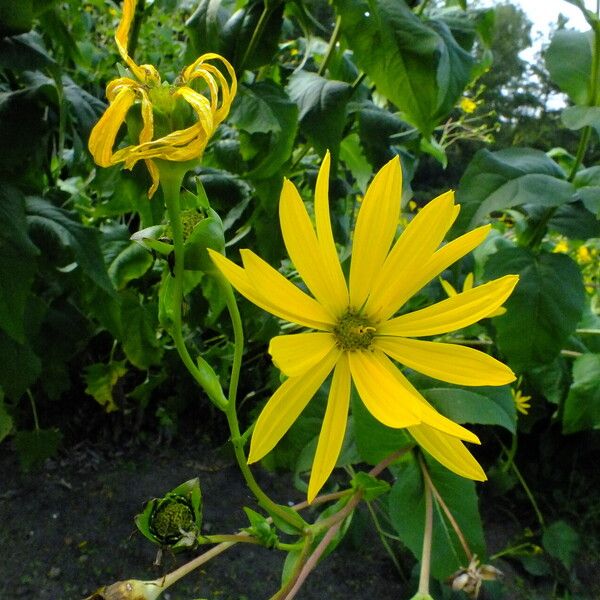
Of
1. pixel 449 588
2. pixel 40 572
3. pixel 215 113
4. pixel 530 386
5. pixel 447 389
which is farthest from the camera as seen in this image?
pixel 530 386

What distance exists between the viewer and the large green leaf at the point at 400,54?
477mm

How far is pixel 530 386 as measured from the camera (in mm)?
935

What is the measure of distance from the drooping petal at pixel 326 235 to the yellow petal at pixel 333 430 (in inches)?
1.2

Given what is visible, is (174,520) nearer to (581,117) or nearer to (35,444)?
(581,117)

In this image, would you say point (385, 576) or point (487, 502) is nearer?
point (385, 576)

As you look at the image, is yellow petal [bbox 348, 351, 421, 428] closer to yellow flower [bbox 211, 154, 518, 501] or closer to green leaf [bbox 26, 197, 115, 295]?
yellow flower [bbox 211, 154, 518, 501]

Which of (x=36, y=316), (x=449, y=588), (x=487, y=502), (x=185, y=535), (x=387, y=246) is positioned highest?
(x=387, y=246)

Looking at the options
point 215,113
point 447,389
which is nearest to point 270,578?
point 447,389

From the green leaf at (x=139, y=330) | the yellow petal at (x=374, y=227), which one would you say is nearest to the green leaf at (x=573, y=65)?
the yellow petal at (x=374, y=227)

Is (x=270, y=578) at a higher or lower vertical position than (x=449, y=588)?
lower

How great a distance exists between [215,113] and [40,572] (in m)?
0.69

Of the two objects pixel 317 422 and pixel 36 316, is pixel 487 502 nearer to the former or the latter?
pixel 317 422

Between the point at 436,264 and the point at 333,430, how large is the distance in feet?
0.26

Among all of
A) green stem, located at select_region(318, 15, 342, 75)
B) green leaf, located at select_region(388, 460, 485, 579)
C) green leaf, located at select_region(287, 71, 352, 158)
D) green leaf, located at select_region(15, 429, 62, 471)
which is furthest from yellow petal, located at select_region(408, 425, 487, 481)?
green leaf, located at select_region(15, 429, 62, 471)
